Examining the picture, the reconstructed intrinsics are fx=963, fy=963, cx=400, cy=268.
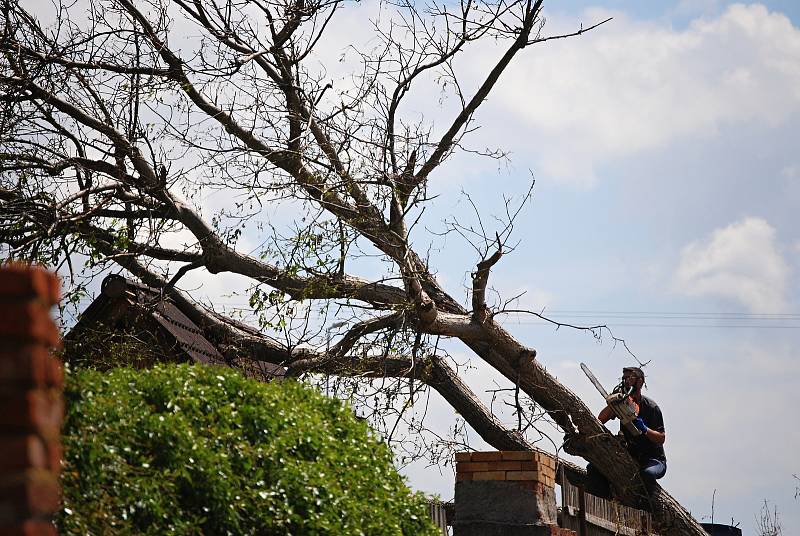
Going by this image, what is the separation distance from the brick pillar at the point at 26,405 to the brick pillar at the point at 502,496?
18.3ft

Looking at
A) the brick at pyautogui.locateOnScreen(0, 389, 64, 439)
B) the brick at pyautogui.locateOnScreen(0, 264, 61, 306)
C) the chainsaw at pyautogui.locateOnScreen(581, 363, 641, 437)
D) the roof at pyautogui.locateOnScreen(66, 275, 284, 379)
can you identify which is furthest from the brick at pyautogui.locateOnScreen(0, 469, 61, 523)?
the chainsaw at pyautogui.locateOnScreen(581, 363, 641, 437)

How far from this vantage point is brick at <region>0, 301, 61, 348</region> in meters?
2.50

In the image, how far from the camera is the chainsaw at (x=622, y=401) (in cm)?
1167

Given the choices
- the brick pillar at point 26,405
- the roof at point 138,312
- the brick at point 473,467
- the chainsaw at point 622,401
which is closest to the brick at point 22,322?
the brick pillar at point 26,405

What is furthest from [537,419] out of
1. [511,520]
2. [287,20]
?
[287,20]

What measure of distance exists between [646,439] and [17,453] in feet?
35.9

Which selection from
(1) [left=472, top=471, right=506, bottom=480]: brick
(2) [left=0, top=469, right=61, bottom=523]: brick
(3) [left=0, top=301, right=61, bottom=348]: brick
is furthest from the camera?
(1) [left=472, top=471, right=506, bottom=480]: brick

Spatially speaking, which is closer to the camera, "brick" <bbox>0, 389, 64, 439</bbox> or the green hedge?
"brick" <bbox>0, 389, 64, 439</bbox>

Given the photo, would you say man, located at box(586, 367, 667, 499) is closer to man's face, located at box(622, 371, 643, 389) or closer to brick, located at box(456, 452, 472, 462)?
man's face, located at box(622, 371, 643, 389)

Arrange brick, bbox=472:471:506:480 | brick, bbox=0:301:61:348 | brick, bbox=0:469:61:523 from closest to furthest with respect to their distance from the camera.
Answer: brick, bbox=0:469:61:523, brick, bbox=0:301:61:348, brick, bbox=472:471:506:480

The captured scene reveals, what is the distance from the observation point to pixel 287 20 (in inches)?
445

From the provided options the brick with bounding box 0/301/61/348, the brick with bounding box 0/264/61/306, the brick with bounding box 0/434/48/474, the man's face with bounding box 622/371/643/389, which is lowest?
the brick with bounding box 0/434/48/474

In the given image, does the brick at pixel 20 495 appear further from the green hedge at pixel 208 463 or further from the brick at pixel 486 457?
the brick at pixel 486 457

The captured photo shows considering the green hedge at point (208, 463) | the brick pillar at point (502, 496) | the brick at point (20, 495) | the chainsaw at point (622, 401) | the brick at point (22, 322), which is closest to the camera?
the brick at point (20, 495)
